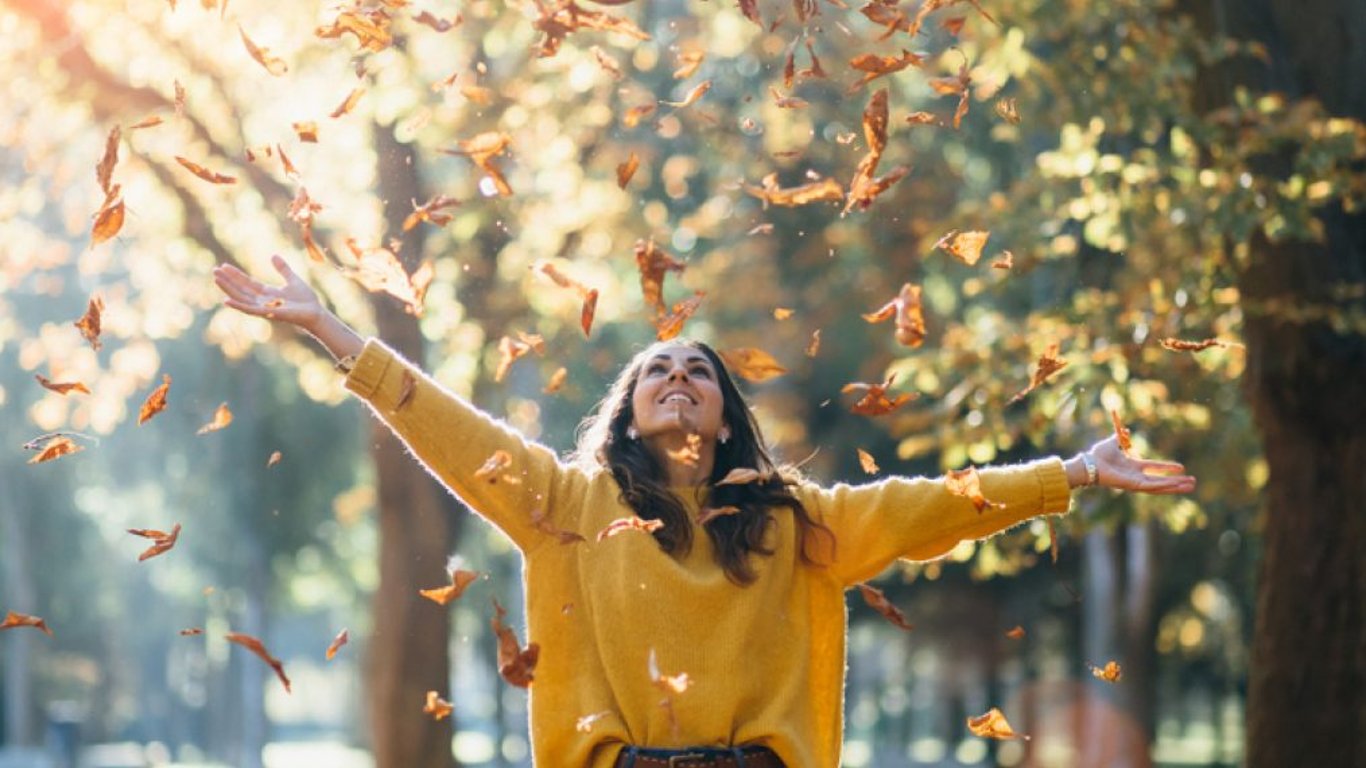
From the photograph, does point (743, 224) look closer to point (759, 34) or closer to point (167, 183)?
point (759, 34)

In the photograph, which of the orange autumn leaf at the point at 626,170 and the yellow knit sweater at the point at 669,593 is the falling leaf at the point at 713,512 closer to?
the yellow knit sweater at the point at 669,593

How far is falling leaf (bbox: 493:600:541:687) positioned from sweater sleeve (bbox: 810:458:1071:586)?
79 cm

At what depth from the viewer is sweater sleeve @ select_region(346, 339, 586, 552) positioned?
488cm

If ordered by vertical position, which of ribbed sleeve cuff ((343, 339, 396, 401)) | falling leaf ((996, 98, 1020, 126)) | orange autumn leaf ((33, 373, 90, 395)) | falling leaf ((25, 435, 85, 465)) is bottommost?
falling leaf ((25, 435, 85, 465))

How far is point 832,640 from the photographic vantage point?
5.05 metres

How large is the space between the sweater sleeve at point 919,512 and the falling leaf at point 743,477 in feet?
0.48

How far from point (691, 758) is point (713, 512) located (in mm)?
601

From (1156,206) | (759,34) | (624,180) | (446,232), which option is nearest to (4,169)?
(446,232)

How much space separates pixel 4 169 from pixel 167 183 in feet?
6.02

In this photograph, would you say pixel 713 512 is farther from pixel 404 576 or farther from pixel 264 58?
pixel 404 576

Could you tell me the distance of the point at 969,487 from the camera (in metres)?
5.06

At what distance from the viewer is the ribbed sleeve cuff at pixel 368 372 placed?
16.0 ft

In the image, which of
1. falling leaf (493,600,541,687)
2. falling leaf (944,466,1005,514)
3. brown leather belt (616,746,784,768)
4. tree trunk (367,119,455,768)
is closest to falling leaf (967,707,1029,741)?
falling leaf (944,466,1005,514)

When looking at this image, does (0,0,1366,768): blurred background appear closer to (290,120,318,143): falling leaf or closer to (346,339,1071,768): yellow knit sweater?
(290,120,318,143): falling leaf
